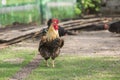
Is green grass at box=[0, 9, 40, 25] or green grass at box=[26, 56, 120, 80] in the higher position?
green grass at box=[26, 56, 120, 80]

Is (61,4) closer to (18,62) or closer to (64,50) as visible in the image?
(64,50)

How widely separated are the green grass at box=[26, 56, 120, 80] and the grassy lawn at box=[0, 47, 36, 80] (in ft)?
1.83

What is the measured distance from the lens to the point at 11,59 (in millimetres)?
13594

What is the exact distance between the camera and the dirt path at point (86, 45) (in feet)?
40.9

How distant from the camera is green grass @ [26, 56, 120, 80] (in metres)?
10.6

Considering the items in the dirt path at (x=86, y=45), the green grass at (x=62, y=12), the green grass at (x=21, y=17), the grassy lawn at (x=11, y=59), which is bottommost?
the green grass at (x=62, y=12)

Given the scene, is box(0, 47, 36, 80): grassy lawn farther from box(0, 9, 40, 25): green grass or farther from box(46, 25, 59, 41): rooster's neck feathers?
box(0, 9, 40, 25): green grass

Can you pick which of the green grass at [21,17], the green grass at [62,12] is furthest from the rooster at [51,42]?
the green grass at [62,12]

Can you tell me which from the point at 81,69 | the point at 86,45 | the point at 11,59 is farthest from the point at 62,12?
the point at 81,69

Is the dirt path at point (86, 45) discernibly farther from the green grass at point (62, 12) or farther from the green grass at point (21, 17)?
the green grass at point (62, 12)

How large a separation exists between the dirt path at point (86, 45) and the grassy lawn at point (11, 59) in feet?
0.63

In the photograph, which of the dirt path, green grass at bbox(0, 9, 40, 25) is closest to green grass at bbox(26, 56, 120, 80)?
the dirt path

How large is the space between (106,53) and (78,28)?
827cm

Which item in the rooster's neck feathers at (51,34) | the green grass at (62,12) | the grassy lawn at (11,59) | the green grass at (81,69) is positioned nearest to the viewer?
the green grass at (81,69)
